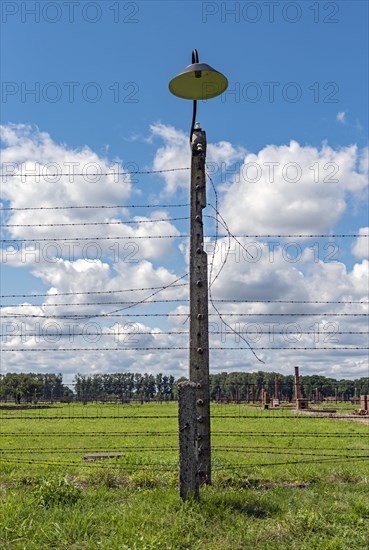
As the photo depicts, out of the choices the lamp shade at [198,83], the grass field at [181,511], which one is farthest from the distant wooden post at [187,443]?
the lamp shade at [198,83]

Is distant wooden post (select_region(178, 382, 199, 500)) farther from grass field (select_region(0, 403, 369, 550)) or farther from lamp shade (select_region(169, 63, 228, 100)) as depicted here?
lamp shade (select_region(169, 63, 228, 100))

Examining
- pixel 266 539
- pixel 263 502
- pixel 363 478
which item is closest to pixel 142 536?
pixel 266 539

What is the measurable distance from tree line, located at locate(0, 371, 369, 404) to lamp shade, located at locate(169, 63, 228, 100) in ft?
14.7

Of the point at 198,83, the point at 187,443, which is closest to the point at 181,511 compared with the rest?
the point at 187,443

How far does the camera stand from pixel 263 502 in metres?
7.39

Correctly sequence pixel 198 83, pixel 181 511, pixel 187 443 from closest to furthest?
pixel 181 511 → pixel 187 443 → pixel 198 83

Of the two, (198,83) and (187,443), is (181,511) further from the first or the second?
(198,83)

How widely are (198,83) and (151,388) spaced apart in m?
8.09

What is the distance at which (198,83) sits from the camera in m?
8.46

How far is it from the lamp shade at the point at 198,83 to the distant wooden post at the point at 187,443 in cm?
449

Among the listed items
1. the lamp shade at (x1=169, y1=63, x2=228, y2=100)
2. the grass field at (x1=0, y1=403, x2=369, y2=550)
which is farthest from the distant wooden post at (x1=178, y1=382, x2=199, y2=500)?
the lamp shade at (x1=169, y1=63, x2=228, y2=100)

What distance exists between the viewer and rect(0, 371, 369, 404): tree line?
9.54m

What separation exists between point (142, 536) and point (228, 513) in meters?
1.30

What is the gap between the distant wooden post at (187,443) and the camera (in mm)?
7172
